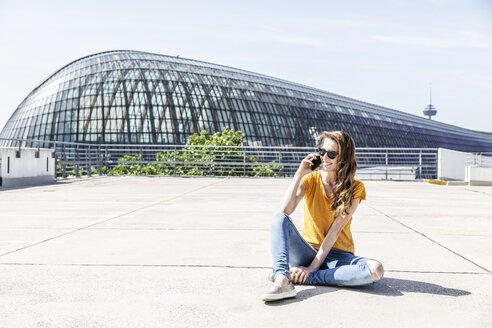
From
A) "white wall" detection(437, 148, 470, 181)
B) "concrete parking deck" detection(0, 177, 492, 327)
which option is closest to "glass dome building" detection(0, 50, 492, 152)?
"white wall" detection(437, 148, 470, 181)

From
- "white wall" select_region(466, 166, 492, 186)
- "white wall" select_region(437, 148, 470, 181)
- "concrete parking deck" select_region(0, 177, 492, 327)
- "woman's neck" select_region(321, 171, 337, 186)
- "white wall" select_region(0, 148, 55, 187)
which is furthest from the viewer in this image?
"white wall" select_region(437, 148, 470, 181)

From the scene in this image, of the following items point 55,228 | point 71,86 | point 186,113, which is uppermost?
point 71,86

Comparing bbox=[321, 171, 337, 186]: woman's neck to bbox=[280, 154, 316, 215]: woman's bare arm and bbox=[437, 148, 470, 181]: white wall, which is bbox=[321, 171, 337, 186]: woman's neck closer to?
bbox=[280, 154, 316, 215]: woman's bare arm

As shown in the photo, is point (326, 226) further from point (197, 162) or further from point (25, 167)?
point (197, 162)

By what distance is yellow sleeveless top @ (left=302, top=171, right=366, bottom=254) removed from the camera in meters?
3.19

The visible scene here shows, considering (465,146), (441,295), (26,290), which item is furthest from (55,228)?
(465,146)

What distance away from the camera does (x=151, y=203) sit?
839cm

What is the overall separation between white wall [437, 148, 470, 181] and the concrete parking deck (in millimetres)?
10533

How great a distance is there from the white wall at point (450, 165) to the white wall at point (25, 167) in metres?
13.7

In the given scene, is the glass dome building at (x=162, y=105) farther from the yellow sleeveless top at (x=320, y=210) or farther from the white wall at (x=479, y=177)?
the yellow sleeveless top at (x=320, y=210)

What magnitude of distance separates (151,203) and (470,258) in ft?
19.2

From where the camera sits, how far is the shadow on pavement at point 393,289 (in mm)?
2928

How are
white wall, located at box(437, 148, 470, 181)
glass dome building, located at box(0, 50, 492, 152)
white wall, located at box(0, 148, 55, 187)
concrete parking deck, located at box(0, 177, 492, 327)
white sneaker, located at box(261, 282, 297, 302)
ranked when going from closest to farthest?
concrete parking deck, located at box(0, 177, 492, 327)
white sneaker, located at box(261, 282, 297, 302)
white wall, located at box(0, 148, 55, 187)
white wall, located at box(437, 148, 470, 181)
glass dome building, located at box(0, 50, 492, 152)

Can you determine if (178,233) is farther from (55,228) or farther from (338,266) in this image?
(338,266)
